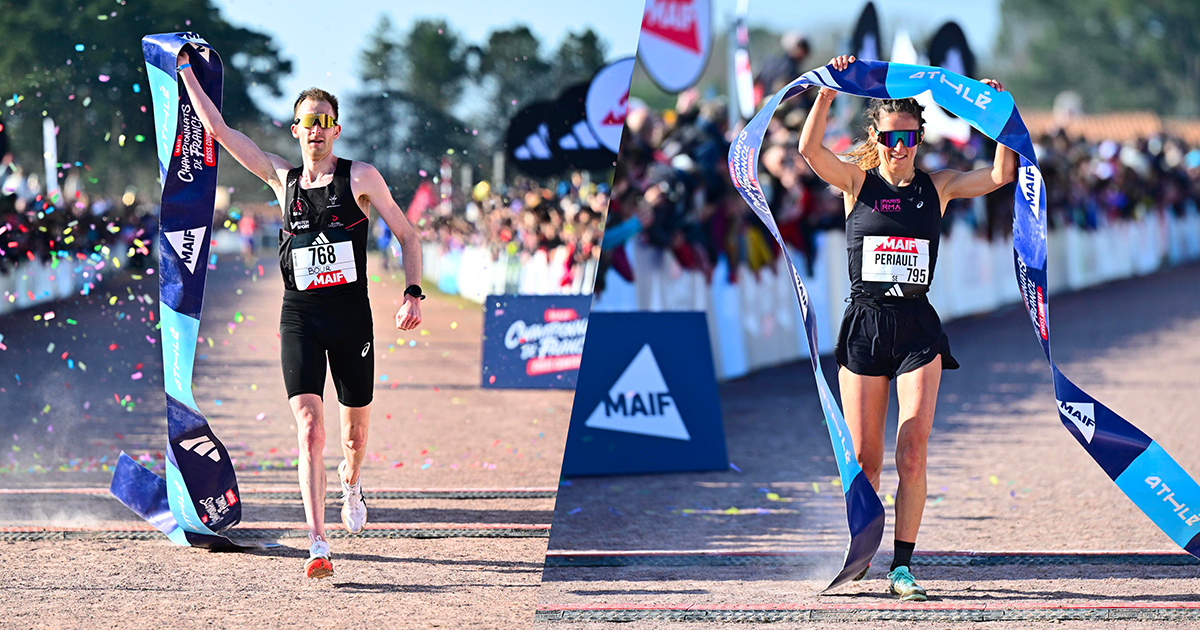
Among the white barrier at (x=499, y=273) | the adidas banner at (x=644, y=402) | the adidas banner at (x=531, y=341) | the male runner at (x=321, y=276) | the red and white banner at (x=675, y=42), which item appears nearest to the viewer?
the male runner at (x=321, y=276)

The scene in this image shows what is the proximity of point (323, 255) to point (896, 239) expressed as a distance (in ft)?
7.08

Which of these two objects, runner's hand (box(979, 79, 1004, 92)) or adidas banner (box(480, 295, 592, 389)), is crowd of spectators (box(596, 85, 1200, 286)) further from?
runner's hand (box(979, 79, 1004, 92))

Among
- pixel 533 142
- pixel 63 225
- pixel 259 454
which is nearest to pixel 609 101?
pixel 533 142

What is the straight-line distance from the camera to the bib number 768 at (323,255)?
4520 mm

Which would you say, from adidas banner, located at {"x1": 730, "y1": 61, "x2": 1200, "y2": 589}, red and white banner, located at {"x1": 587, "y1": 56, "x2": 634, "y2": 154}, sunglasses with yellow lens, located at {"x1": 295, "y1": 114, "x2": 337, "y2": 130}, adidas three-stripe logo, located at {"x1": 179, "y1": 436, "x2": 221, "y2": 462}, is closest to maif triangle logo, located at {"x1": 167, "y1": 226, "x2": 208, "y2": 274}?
adidas three-stripe logo, located at {"x1": 179, "y1": 436, "x2": 221, "y2": 462}

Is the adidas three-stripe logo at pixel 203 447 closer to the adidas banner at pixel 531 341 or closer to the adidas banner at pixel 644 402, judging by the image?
the adidas banner at pixel 531 341

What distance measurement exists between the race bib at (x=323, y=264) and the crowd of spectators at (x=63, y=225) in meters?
1.69

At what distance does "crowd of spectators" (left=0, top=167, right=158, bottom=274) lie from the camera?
587cm

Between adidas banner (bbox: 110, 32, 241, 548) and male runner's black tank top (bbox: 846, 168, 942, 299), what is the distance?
2697 mm

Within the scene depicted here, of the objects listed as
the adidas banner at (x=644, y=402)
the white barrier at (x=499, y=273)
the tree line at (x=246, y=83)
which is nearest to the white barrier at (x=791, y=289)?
the adidas banner at (x=644, y=402)

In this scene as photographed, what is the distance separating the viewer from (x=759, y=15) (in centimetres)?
2786

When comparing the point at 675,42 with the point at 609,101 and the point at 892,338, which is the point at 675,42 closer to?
the point at 609,101

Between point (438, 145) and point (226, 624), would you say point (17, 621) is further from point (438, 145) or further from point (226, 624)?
point (438, 145)

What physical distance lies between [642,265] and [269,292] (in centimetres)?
534
